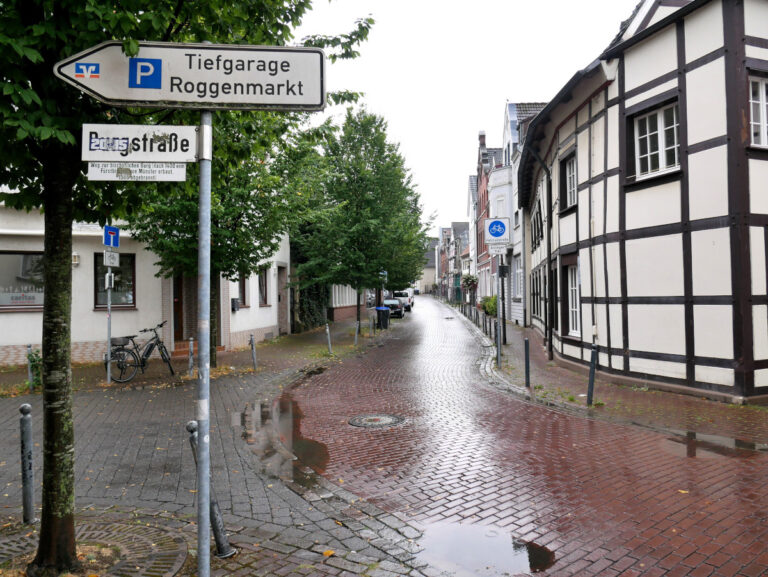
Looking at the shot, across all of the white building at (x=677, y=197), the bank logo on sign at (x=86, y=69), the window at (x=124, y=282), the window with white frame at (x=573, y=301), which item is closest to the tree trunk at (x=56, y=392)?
the bank logo on sign at (x=86, y=69)

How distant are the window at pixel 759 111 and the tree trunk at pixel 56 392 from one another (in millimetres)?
9816

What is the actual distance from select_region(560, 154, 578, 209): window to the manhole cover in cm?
815

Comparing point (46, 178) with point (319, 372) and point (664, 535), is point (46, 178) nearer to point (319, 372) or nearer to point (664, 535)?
point (664, 535)

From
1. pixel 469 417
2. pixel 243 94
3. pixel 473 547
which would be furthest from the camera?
pixel 469 417

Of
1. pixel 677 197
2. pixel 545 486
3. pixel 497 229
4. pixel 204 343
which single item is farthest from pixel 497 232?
pixel 204 343

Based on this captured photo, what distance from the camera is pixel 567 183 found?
539 inches

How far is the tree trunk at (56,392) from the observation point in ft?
11.2

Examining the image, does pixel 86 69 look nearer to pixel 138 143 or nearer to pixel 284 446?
pixel 138 143

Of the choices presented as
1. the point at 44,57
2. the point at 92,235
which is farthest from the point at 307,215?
the point at 44,57

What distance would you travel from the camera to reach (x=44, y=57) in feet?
11.3

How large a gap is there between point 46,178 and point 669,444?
683cm

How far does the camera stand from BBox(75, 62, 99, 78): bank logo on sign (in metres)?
2.96

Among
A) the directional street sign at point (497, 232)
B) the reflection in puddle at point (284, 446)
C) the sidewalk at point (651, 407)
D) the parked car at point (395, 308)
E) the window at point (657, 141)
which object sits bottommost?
the reflection in puddle at point (284, 446)

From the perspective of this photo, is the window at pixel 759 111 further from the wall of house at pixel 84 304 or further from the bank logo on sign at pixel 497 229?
the wall of house at pixel 84 304
